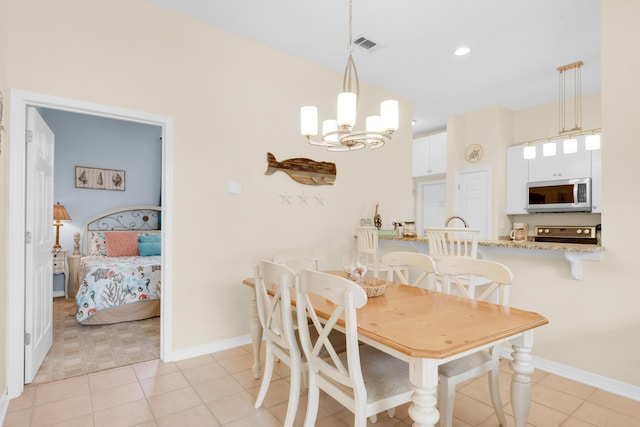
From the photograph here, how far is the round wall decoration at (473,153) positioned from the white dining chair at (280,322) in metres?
4.39

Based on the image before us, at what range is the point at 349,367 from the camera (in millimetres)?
1357

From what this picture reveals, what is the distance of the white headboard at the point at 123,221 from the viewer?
202 inches

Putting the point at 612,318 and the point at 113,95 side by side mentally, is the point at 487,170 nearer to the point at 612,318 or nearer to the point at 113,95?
the point at 612,318

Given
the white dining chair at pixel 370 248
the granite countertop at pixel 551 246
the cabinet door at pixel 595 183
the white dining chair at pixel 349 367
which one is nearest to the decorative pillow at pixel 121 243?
the white dining chair at pixel 370 248

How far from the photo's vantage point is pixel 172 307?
111 inches

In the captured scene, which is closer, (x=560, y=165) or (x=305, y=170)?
(x=305, y=170)

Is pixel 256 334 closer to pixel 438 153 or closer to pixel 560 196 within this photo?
pixel 560 196

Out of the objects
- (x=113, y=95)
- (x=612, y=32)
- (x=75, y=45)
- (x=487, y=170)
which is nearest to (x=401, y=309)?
(x=612, y=32)

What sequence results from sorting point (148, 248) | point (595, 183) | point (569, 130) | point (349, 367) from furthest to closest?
1. point (148, 248)
2. point (595, 183)
3. point (569, 130)
4. point (349, 367)

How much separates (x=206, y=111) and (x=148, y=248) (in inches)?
108

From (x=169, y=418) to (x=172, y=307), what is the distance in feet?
3.22

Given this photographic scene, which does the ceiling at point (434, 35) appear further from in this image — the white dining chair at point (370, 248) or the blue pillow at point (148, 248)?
the blue pillow at point (148, 248)

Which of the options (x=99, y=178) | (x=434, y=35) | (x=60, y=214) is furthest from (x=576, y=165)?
(x=60, y=214)

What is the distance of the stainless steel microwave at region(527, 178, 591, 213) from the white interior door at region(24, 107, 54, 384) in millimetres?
5530
